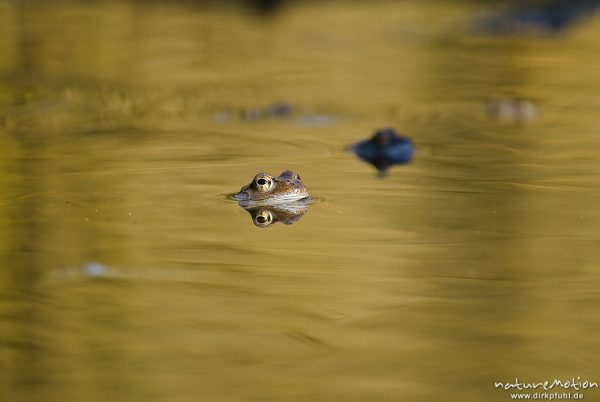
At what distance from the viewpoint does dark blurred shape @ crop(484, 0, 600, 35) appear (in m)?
14.0

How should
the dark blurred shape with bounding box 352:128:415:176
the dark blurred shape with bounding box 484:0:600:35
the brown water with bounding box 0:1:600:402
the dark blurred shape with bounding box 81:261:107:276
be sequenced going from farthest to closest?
the dark blurred shape with bounding box 484:0:600:35 < the dark blurred shape with bounding box 352:128:415:176 < the dark blurred shape with bounding box 81:261:107:276 < the brown water with bounding box 0:1:600:402

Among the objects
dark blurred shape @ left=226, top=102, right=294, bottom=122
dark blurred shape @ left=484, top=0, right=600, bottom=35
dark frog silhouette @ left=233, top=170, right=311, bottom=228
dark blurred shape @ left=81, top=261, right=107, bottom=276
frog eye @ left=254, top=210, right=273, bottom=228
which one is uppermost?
dark blurred shape @ left=484, top=0, right=600, bottom=35

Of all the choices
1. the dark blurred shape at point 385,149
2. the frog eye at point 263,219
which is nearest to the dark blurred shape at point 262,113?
the dark blurred shape at point 385,149

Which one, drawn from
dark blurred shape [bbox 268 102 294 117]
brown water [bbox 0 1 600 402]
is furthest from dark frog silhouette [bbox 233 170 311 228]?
dark blurred shape [bbox 268 102 294 117]

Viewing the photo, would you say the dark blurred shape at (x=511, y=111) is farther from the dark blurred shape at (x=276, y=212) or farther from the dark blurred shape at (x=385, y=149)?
the dark blurred shape at (x=276, y=212)

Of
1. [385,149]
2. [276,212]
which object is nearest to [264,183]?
[276,212]

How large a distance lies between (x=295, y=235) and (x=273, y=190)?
61 centimetres

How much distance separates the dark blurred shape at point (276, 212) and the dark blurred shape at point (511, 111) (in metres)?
3.04

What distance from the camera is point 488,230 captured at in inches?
217

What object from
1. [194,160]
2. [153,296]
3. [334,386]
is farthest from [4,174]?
[334,386]

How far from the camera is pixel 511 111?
8891 mm

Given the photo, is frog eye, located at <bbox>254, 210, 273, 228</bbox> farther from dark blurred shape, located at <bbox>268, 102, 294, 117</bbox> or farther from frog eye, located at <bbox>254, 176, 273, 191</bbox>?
dark blurred shape, located at <bbox>268, 102, 294, 117</bbox>

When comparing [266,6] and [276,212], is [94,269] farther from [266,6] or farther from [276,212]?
[266,6]

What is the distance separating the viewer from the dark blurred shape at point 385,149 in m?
7.25
